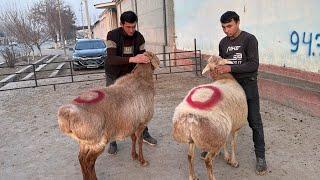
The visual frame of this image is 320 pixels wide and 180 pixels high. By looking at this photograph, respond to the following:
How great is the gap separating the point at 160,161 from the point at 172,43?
10.5 meters

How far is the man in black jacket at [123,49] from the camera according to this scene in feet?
16.2

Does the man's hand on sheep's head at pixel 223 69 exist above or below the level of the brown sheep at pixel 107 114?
above

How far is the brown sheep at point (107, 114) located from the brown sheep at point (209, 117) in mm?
749

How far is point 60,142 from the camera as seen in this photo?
246 inches

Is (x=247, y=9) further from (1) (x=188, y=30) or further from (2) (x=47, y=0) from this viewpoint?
(2) (x=47, y=0)

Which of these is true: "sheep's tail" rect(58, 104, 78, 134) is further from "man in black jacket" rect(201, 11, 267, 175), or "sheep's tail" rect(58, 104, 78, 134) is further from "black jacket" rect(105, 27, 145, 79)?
"man in black jacket" rect(201, 11, 267, 175)

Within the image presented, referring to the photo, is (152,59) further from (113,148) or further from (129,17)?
(113,148)

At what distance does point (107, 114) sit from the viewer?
4145mm

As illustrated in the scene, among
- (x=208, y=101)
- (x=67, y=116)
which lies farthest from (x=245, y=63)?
(x=67, y=116)

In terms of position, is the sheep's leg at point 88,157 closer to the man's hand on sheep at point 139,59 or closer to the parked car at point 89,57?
the man's hand on sheep at point 139,59

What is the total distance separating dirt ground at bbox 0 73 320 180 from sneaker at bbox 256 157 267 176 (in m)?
0.07

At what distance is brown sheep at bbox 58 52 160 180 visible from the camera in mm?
Answer: 3898

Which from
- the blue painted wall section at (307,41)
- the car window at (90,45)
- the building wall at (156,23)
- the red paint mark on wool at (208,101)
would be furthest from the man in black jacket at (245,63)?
the car window at (90,45)

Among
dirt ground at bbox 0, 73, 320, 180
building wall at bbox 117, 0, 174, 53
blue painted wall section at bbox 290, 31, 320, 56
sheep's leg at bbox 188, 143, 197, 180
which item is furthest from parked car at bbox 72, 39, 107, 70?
sheep's leg at bbox 188, 143, 197, 180
